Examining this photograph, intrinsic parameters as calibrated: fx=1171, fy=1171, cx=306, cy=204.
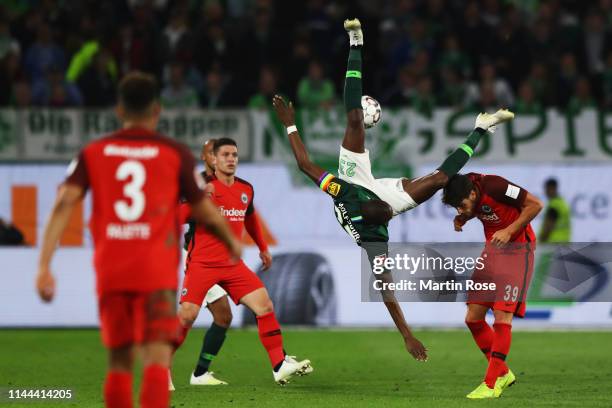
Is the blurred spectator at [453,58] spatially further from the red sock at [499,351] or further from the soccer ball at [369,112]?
the red sock at [499,351]

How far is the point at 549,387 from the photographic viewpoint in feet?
33.8

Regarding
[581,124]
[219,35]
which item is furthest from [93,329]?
[581,124]

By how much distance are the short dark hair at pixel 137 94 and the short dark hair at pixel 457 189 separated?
12.0 ft

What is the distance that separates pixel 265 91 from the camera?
59.1 feet

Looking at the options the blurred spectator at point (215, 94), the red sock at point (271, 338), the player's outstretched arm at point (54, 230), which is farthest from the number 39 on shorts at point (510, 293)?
the blurred spectator at point (215, 94)

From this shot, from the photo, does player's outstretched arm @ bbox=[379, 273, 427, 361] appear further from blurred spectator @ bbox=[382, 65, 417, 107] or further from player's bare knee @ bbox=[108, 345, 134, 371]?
blurred spectator @ bbox=[382, 65, 417, 107]

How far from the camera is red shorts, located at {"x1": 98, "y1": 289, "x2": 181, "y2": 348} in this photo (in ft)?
21.0

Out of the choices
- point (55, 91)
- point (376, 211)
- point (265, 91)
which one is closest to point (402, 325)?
point (376, 211)

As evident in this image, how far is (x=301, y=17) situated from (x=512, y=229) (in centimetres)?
1110

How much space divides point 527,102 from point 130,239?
12252 mm

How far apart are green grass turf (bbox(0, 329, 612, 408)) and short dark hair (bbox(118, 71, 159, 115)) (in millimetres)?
3402

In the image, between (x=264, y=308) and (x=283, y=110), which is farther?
(x=264, y=308)

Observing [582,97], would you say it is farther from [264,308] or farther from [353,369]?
[264,308]

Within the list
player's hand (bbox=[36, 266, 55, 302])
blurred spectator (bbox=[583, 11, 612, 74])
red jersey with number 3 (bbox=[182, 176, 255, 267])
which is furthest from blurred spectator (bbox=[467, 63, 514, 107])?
player's hand (bbox=[36, 266, 55, 302])
